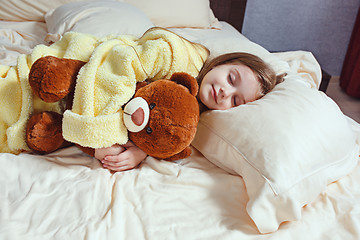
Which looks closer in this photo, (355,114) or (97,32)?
(97,32)

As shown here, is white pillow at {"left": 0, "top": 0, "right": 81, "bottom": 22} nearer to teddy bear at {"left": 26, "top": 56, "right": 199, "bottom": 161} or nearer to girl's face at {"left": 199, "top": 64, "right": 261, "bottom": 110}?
teddy bear at {"left": 26, "top": 56, "right": 199, "bottom": 161}

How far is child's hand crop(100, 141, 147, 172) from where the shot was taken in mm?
845

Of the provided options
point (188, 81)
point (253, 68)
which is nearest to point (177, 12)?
point (253, 68)

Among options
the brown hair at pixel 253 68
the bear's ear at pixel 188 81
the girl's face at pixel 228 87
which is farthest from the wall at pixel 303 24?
the bear's ear at pixel 188 81

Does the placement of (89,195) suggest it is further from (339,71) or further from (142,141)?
(339,71)

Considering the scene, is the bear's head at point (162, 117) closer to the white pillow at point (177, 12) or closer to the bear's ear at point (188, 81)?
the bear's ear at point (188, 81)

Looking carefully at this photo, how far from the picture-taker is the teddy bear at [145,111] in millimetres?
744

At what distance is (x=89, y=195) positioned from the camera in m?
0.75

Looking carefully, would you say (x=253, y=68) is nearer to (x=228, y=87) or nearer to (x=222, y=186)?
(x=228, y=87)

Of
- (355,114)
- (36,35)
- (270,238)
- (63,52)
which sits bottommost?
(355,114)

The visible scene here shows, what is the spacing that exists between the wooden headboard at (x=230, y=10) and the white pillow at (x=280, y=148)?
154 centimetres

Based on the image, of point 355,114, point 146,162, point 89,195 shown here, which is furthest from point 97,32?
point 355,114

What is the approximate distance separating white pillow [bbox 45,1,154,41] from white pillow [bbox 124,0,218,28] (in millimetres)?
215

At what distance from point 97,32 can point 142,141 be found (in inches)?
34.9
